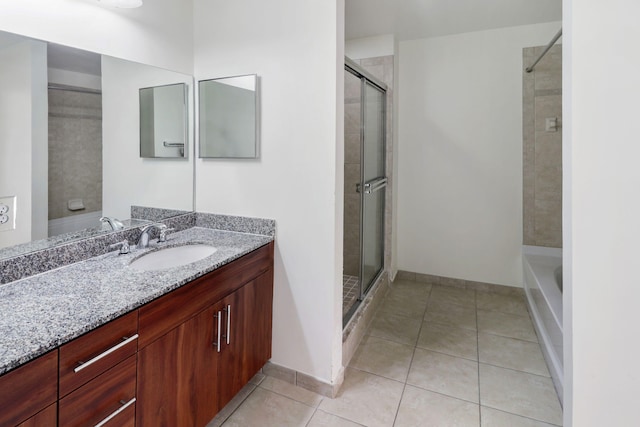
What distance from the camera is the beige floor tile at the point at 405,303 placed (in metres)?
2.78

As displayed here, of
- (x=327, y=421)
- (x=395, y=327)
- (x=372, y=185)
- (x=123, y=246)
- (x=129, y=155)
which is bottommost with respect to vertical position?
(x=327, y=421)

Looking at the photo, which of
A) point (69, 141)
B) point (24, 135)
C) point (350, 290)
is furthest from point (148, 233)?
point (350, 290)

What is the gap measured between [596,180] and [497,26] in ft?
7.42

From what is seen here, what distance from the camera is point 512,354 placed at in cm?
218

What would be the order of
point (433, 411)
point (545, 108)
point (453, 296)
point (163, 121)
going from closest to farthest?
point (433, 411) → point (163, 121) → point (545, 108) → point (453, 296)

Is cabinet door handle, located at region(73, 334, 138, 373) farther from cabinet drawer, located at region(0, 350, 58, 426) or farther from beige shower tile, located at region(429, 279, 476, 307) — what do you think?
beige shower tile, located at region(429, 279, 476, 307)

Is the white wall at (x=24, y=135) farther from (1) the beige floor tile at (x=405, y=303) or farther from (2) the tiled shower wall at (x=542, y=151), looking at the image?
(2) the tiled shower wall at (x=542, y=151)

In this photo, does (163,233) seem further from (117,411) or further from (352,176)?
(352,176)

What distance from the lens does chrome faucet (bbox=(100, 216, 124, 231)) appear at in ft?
5.26

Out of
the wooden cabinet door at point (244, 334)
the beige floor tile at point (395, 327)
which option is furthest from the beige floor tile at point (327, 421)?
the beige floor tile at point (395, 327)

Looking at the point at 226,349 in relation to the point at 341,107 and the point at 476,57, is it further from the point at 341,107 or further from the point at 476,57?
the point at 476,57

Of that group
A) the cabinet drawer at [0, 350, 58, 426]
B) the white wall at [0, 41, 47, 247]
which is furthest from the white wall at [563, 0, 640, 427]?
the white wall at [0, 41, 47, 247]

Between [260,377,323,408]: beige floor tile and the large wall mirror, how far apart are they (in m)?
1.17

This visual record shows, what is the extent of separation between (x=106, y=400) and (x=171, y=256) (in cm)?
80
